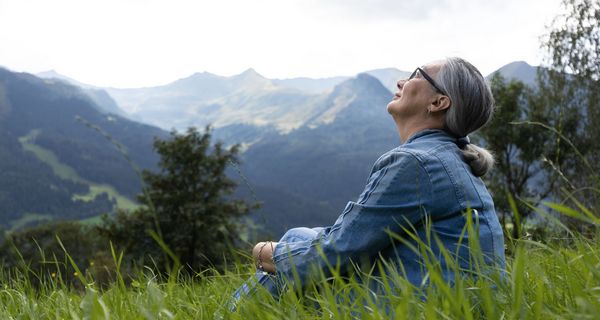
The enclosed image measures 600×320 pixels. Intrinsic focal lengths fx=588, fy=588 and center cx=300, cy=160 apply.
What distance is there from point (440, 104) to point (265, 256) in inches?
50.5

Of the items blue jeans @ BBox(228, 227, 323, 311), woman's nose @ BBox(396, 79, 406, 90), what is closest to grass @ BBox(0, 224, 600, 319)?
blue jeans @ BBox(228, 227, 323, 311)

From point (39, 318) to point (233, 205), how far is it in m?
36.3

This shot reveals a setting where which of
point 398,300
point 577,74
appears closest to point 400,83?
point 398,300

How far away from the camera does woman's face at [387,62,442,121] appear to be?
333 centimetres

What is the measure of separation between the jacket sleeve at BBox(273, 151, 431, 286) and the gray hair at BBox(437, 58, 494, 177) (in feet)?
2.14

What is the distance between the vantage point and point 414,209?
2.54 metres

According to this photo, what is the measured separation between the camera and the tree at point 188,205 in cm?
3528

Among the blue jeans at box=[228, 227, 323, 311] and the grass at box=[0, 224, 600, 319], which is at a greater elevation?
the grass at box=[0, 224, 600, 319]

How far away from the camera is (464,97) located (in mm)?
3238

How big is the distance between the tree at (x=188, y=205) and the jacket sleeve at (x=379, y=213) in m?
32.0

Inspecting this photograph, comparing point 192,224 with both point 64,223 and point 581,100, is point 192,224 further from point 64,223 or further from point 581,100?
point 64,223

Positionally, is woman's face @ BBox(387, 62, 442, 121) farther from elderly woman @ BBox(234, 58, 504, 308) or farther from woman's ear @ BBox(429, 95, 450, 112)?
elderly woman @ BBox(234, 58, 504, 308)

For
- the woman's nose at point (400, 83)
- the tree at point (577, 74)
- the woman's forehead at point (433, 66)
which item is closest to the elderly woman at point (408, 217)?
the woman's forehead at point (433, 66)

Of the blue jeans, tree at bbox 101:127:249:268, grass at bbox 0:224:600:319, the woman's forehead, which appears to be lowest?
tree at bbox 101:127:249:268
